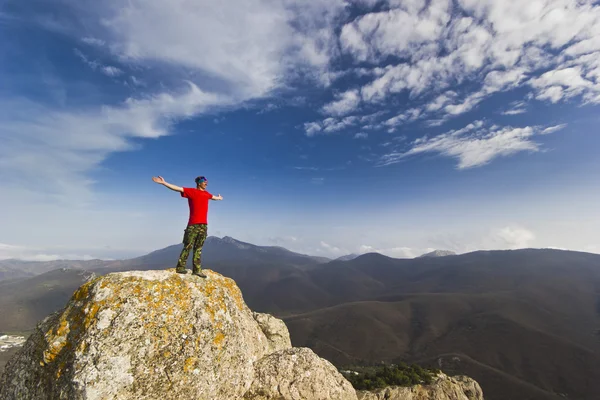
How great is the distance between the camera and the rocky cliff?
26.2ft

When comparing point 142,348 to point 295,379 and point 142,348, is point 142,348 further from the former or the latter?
point 295,379

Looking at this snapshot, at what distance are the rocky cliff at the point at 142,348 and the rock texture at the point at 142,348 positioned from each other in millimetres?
26

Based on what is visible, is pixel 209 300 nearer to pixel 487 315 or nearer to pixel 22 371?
pixel 22 371

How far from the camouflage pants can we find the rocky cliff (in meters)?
0.67

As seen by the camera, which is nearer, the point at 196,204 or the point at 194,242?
the point at 196,204

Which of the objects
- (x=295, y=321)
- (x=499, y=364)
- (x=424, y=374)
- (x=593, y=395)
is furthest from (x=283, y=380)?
(x=295, y=321)

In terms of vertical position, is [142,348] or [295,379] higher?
[142,348]

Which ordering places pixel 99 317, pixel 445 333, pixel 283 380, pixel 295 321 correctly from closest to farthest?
pixel 99 317 → pixel 283 380 → pixel 445 333 → pixel 295 321

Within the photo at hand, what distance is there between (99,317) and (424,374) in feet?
125

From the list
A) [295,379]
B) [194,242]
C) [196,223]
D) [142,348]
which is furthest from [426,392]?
[142,348]

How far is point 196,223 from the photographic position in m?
11.5

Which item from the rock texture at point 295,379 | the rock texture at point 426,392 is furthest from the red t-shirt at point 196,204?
the rock texture at point 426,392

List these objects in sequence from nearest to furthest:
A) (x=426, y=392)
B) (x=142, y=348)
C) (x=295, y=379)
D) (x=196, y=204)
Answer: (x=142, y=348) → (x=196, y=204) → (x=295, y=379) → (x=426, y=392)

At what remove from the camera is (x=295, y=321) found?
655 ft
